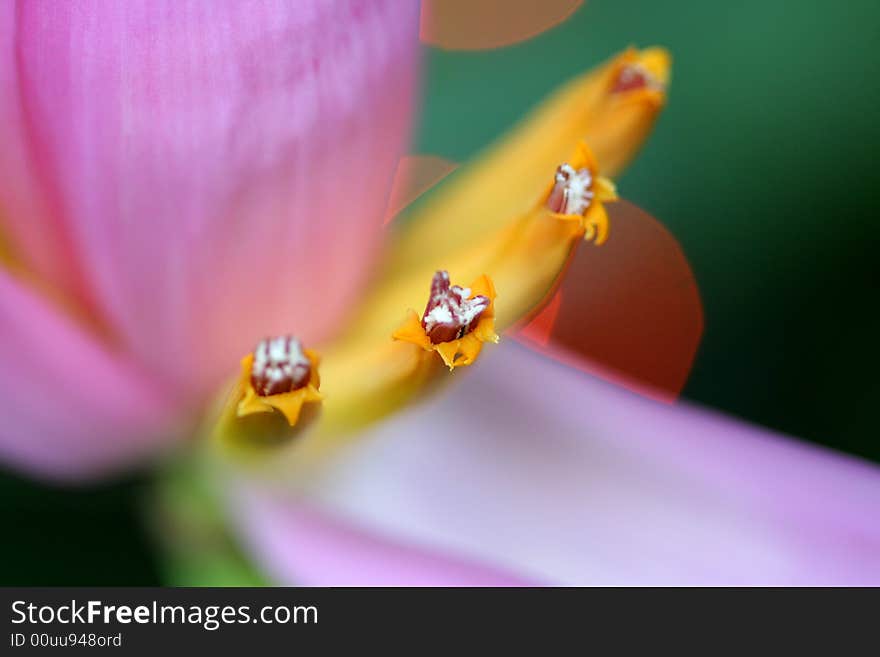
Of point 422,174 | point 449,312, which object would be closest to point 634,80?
point 449,312

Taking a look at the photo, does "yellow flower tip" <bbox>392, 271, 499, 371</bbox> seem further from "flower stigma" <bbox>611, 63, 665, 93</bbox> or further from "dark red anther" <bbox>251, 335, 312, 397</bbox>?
"flower stigma" <bbox>611, 63, 665, 93</bbox>

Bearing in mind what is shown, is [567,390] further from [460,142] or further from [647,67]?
[460,142]

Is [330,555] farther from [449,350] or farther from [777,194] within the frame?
[777,194]

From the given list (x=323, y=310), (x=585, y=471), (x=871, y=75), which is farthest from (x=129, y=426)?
(x=871, y=75)

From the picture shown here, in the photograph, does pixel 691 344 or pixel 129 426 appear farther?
pixel 691 344

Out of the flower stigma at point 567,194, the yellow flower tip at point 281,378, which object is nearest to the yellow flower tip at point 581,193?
the flower stigma at point 567,194

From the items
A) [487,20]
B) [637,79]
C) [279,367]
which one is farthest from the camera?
[487,20]

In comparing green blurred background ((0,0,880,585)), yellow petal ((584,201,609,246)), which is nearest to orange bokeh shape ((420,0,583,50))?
green blurred background ((0,0,880,585))
